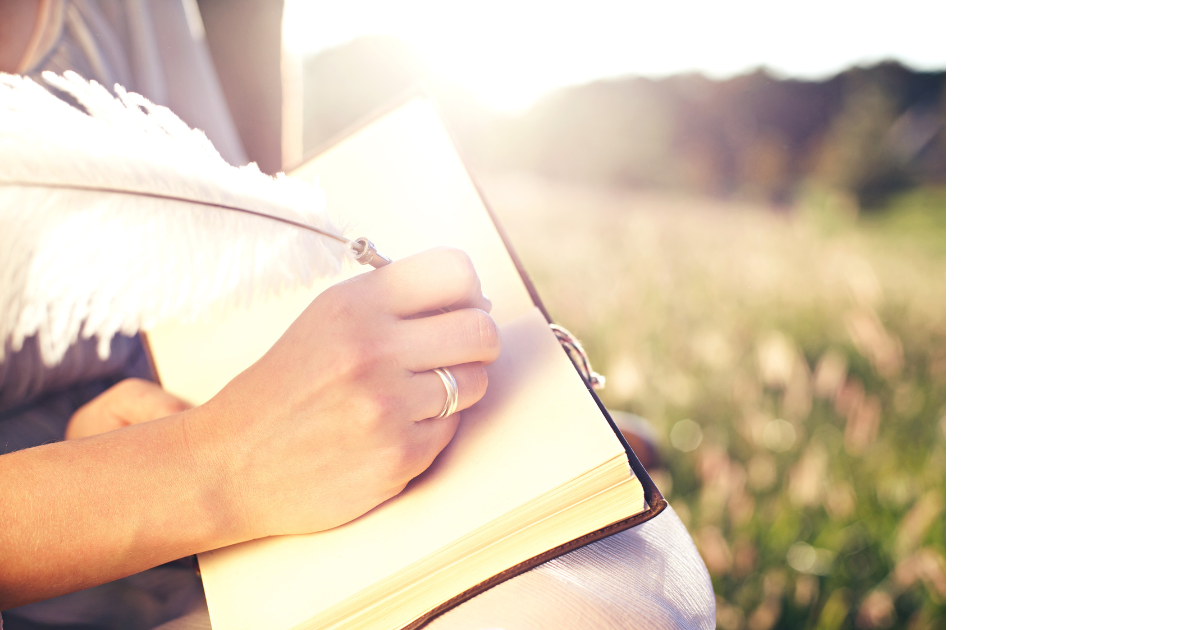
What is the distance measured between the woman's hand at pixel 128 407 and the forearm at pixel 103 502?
0.20 m

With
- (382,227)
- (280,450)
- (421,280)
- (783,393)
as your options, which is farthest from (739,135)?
(280,450)

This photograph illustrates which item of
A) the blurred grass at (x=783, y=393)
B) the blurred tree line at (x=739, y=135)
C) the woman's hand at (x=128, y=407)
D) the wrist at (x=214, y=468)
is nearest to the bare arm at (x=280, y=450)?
the wrist at (x=214, y=468)

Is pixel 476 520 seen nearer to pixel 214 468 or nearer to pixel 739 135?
pixel 214 468

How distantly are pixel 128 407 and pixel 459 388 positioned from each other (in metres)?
0.55

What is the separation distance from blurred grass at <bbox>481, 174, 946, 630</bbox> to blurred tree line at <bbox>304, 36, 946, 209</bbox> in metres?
1.03

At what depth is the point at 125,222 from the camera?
A: 614 mm

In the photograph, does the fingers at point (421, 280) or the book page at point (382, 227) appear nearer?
the fingers at point (421, 280)

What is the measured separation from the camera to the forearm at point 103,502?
1.91ft

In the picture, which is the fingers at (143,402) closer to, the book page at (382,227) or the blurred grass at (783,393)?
the book page at (382,227)

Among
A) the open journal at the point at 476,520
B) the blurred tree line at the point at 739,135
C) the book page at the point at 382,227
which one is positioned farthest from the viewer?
the blurred tree line at the point at 739,135

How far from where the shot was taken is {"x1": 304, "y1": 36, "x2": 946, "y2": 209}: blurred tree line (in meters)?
4.17

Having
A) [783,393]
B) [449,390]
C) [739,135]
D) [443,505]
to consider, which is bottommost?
[783,393]

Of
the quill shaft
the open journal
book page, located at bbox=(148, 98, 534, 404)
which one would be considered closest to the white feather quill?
the quill shaft
